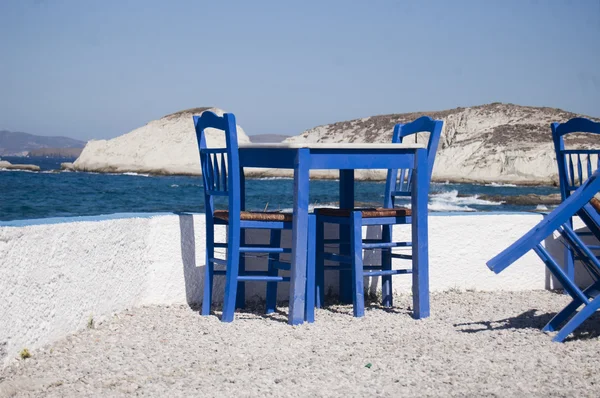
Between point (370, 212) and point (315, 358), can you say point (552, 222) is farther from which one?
point (315, 358)

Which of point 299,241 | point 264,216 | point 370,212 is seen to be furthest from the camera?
point 370,212

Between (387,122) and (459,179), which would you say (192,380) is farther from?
(387,122)

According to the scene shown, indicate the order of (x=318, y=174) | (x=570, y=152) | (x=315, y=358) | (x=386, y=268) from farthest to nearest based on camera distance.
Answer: (x=318, y=174) < (x=570, y=152) < (x=386, y=268) < (x=315, y=358)

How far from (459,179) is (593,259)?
49098 millimetres

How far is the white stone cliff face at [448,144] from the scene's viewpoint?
5178 centimetres

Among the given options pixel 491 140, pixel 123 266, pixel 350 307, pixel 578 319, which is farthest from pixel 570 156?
pixel 491 140

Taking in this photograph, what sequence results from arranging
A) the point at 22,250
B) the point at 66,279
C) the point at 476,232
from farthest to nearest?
1. the point at 476,232
2. the point at 66,279
3. the point at 22,250

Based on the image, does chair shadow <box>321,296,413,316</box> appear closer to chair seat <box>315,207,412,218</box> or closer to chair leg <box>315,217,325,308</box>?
chair leg <box>315,217,325,308</box>

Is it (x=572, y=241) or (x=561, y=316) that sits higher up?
(x=572, y=241)

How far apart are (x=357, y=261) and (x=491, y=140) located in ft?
176

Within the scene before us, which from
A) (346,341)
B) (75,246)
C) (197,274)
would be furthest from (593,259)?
(75,246)

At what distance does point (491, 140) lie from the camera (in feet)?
185

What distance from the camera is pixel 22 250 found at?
3.61 meters

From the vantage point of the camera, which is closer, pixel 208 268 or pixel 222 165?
pixel 222 165
